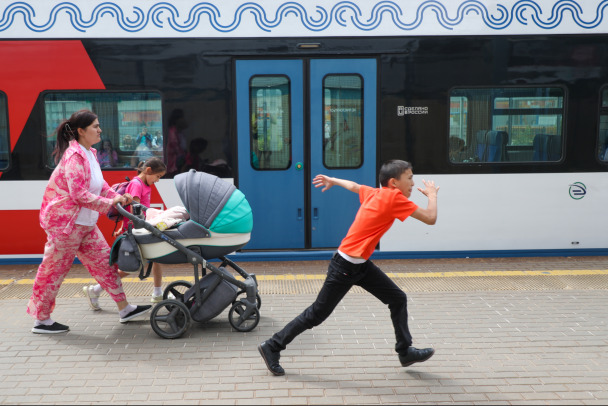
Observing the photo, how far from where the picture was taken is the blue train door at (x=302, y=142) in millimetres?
7227

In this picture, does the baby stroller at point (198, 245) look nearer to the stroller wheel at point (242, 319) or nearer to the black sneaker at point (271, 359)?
the stroller wheel at point (242, 319)

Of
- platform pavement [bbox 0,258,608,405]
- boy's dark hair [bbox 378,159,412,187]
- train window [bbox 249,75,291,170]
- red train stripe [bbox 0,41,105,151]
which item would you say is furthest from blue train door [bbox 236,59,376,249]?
boy's dark hair [bbox 378,159,412,187]

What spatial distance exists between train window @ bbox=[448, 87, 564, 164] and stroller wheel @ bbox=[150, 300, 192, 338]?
386 centimetres

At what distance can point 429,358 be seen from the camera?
4523 millimetres

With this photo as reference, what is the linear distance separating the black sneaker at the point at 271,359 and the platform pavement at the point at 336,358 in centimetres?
5

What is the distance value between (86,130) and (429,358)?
3.25m

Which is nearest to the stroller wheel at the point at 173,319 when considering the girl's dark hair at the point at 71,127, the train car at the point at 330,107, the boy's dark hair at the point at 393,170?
the girl's dark hair at the point at 71,127

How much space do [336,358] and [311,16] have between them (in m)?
4.12

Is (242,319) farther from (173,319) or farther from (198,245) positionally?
(198,245)

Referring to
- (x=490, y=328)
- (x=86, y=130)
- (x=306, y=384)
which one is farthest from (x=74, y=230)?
(x=490, y=328)

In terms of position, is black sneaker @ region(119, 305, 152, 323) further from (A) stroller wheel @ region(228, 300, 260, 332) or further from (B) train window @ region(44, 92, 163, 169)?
(B) train window @ region(44, 92, 163, 169)

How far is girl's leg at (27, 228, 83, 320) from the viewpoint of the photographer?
5.08 m

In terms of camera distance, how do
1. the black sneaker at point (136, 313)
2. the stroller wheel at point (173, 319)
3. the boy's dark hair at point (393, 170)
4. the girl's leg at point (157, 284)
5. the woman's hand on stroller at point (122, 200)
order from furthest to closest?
the girl's leg at point (157, 284), the black sneaker at point (136, 313), the stroller wheel at point (173, 319), the woman's hand on stroller at point (122, 200), the boy's dark hair at point (393, 170)

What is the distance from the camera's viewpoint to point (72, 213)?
198 inches
